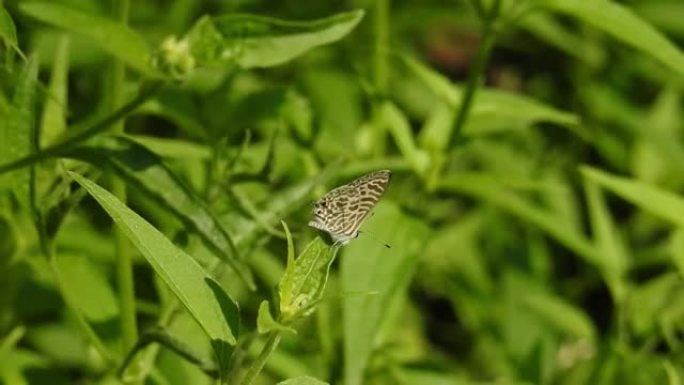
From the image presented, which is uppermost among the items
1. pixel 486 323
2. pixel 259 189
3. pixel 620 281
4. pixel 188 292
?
pixel 188 292

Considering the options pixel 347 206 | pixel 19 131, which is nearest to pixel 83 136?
pixel 19 131

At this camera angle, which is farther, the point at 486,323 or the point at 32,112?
the point at 486,323

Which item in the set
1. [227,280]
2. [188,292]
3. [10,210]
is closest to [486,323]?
[227,280]

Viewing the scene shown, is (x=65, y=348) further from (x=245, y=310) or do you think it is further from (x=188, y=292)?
(x=188, y=292)

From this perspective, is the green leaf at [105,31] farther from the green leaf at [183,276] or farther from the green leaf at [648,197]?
the green leaf at [648,197]

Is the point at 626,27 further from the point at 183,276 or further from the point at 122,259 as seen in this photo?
the point at 183,276
